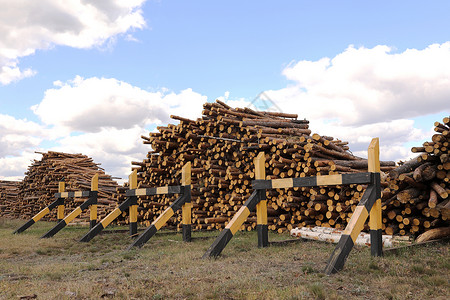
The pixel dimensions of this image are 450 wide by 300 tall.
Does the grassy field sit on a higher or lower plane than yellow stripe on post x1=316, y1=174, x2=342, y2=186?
lower

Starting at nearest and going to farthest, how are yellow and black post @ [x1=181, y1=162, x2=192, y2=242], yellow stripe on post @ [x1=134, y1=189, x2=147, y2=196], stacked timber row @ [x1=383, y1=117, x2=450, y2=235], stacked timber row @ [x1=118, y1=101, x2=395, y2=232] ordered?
stacked timber row @ [x1=383, y1=117, x2=450, y2=235] < stacked timber row @ [x1=118, y1=101, x2=395, y2=232] < yellow and black post @ [x1=181, y1=162, x2=192, y2=242] < yellow stripe on post @ [x1=134, y1=189, x2=147, y2=196]

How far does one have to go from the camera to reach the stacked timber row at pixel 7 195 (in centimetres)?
2699

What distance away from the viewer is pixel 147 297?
4.34 meters

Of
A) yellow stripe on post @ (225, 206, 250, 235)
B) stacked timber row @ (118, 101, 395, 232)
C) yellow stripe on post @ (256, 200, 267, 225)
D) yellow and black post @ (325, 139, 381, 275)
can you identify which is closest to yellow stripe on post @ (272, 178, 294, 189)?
yellow stripe on post @ (256, 200, 267, 225)

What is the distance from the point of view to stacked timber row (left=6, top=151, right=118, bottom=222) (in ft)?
63.6

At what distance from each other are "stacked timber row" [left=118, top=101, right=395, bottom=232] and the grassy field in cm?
155

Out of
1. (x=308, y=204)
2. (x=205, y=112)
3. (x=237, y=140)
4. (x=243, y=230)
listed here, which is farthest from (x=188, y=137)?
(x=308, y=204)

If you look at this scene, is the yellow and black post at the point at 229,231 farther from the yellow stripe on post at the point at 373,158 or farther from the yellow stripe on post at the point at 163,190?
the yellow stripe on post at the point at 163,190

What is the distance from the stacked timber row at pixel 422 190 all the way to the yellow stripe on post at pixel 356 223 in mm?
2307

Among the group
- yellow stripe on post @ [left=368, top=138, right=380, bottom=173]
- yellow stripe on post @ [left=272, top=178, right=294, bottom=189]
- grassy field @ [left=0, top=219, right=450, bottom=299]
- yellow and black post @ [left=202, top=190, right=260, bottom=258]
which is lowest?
grassy field @ [left=0, top=219, right=450, bottom=299]

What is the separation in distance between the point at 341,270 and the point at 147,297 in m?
2.85

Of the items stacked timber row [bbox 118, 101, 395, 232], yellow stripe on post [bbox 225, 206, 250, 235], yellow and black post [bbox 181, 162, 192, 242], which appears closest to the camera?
yellow stripe on post [bbox 225, 206, 250, 235]

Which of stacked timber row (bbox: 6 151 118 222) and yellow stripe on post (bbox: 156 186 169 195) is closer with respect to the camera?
yellow stripe on post (bbox: 156 186 169 195)

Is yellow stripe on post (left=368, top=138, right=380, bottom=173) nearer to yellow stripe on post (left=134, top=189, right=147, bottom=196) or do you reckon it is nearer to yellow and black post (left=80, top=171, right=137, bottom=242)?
yellow stripe on post (left=134, top=189, right=147, bottom=196)
